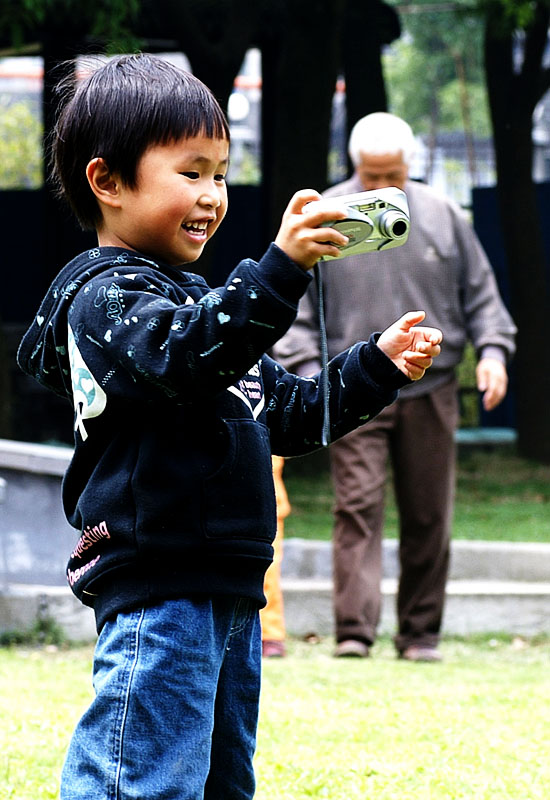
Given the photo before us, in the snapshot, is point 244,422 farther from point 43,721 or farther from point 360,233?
point 43,721

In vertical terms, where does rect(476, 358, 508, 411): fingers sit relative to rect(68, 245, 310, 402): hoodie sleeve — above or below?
below

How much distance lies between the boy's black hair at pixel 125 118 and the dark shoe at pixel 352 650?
3578 mm

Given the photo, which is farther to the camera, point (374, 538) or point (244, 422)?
point (374, 538)

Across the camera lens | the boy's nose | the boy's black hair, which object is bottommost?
the camera lens

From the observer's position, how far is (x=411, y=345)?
250 centimetres

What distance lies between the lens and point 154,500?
225 centimetres

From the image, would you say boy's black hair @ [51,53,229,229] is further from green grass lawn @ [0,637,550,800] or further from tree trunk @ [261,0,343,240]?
tree trunk @ [261,0,343,240]

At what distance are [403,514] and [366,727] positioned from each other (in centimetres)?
185

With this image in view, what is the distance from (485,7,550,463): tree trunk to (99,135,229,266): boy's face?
10848mm

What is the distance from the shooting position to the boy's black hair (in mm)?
2305

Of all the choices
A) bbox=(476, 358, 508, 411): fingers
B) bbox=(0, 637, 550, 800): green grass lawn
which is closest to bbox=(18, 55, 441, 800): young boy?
bbox=(0, 637, 550, 800): green grass lawn

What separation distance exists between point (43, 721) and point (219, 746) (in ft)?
5.79

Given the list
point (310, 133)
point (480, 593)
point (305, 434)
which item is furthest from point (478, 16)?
point (305, 434)

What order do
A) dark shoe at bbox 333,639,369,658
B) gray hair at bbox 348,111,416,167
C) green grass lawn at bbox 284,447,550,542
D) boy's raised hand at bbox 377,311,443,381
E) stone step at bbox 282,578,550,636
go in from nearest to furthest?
boy's raised hand at bbox 377,311,443,381
gray hair at bbox 348,111,416,167
dark shoe at bbox 333,639,369,658
stone step at bbox 282,578,550,636
green grass lawn at bbox 284,447,550,542
